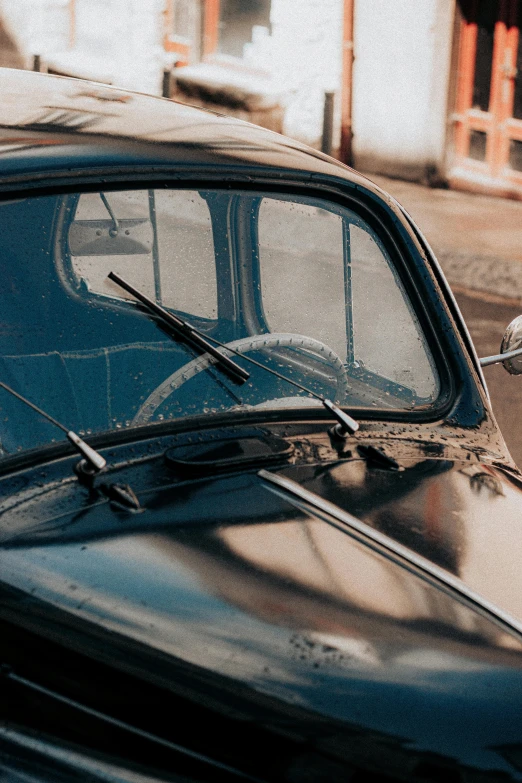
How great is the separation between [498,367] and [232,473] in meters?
4.67

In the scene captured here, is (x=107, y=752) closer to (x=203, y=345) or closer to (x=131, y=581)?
(x=131, y=581)

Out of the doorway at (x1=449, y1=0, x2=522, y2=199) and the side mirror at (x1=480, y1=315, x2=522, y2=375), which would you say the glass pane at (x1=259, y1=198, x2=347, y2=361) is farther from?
the doorway at (x1=449, y1=0, x2=522, y2=199)

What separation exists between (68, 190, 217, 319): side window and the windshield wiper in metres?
0.03

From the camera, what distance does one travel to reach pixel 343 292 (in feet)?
8.12

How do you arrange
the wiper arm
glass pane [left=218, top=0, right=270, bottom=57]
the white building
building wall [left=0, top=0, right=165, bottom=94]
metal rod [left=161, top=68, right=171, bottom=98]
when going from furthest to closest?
building wall [left=0, top=0, right=165, bottom=94]
glass pane [left=218, top=0, right=270, bottom=57]
metal rod [left=161, top=68, right=171, bottom=98]
the white building
the wiper arm

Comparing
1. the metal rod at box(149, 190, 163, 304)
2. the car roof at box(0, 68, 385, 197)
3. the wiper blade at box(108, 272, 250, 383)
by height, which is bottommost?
the wiper blade at box(108, 272, 250, 383)

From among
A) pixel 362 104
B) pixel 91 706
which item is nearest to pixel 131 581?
pixel 91 706

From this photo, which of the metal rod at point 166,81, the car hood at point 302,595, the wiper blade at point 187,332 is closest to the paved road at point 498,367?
the wiper blade at point 187,332

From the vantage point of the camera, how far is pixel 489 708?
4.93 feet

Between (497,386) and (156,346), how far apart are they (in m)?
4.22

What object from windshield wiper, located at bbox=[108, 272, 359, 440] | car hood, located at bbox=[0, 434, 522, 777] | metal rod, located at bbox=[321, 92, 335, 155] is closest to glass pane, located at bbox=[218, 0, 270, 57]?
metal rod, located at bbox=[321, 92, 335, 155]

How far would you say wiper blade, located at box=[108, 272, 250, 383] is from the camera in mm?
2104

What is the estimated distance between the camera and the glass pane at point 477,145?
12.0 m

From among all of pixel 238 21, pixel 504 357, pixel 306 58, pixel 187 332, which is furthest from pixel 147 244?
pixel 238 21
